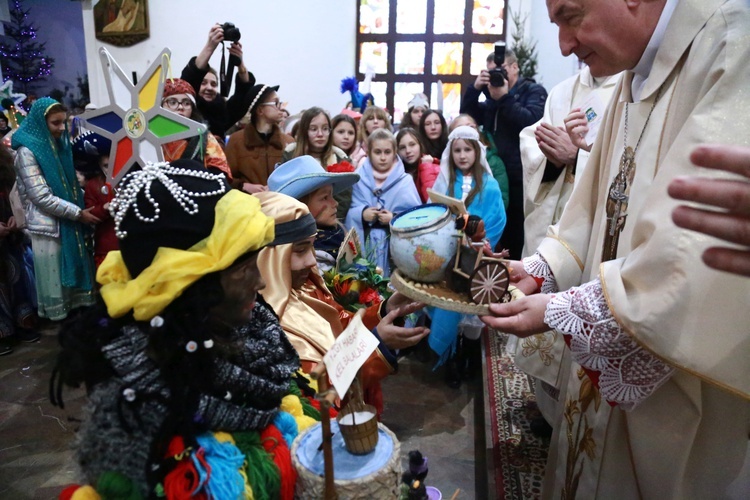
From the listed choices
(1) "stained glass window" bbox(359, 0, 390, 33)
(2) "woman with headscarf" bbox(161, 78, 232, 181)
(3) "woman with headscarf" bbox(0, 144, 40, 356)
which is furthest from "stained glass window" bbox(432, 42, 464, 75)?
A: (3) "woman with headscarf" bbox(0, 144, 40, 356)

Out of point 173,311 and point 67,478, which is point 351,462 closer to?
point 173,311

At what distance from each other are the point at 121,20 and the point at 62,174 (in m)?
7.19

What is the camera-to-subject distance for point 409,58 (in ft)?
34.4

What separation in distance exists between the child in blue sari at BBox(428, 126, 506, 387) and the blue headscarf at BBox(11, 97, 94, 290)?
10.6ft

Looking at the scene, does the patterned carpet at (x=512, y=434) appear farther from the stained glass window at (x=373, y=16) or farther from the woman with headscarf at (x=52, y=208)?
the stained glass window at (x=373, y=16)

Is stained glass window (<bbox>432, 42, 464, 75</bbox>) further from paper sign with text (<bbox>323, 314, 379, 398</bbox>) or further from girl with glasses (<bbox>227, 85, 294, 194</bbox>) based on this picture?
paper sign with text (<bbox>323, 314, 379, 398</bbox>)

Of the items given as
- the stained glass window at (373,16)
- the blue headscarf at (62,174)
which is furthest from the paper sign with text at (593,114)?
the stained glass window at (373,16)

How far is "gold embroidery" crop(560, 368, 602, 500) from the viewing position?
5.62 feet

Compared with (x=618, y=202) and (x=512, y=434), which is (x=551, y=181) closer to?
(x=512, y=434)

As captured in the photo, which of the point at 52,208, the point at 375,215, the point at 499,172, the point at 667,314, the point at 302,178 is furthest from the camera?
the point at 499,172

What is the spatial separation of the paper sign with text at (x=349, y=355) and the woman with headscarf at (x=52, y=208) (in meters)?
4.27

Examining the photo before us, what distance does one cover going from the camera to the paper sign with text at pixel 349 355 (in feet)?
3.57

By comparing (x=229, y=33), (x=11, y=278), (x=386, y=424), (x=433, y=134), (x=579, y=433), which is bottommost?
(x=386, y=424)

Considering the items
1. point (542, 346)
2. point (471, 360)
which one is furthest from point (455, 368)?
point (542, 346)
